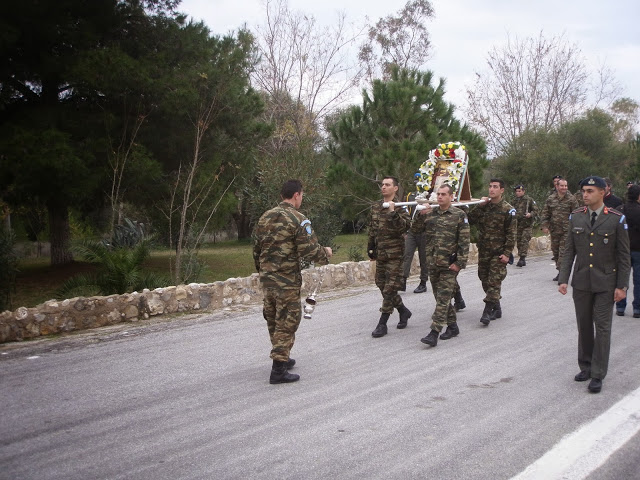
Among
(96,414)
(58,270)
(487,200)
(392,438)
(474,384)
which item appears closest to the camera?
(392,438)

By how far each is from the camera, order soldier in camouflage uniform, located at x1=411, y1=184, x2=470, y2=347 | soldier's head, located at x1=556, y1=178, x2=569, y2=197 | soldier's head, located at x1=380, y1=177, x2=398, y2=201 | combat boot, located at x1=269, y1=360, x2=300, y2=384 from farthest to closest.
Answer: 1. soldier's head, located at x1=556, y1=178, x2=569, y2=197
2. soldier's head, located at x1=380, y1=177, x2=398, y2=201
3. soldier in camouflage uniform, located at x1=411, y1=184, x2=470, y2=347
4. combat boot, located at x1=269, y1=360, x2=300, y2=384

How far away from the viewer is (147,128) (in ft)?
43.6

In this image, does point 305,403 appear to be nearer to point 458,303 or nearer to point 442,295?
point 442,295

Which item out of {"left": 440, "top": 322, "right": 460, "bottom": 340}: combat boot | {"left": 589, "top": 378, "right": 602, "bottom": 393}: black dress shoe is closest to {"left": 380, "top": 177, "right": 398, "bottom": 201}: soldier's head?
{"left": 440, "top": 322, "right": 460, "bottom": 340}: combat boot

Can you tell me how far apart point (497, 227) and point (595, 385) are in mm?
3650

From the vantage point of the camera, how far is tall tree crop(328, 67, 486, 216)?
17172mm

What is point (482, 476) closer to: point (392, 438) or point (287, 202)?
point (392, 438)

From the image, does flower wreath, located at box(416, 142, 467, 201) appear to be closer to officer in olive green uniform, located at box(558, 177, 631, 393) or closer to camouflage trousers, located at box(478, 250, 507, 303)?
camouflage trousers, located at box(478, 250, 507, 303)

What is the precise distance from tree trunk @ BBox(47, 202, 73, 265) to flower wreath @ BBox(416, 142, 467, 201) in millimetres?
8245

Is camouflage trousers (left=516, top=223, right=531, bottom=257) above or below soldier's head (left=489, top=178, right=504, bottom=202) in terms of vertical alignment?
below

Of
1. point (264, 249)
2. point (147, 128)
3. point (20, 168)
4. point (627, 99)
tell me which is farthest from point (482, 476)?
point (627, 99)

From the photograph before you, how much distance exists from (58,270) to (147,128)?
13.8 feet

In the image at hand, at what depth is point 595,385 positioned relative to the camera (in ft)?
19.2

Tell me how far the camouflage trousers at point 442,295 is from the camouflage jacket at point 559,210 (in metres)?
6.38
